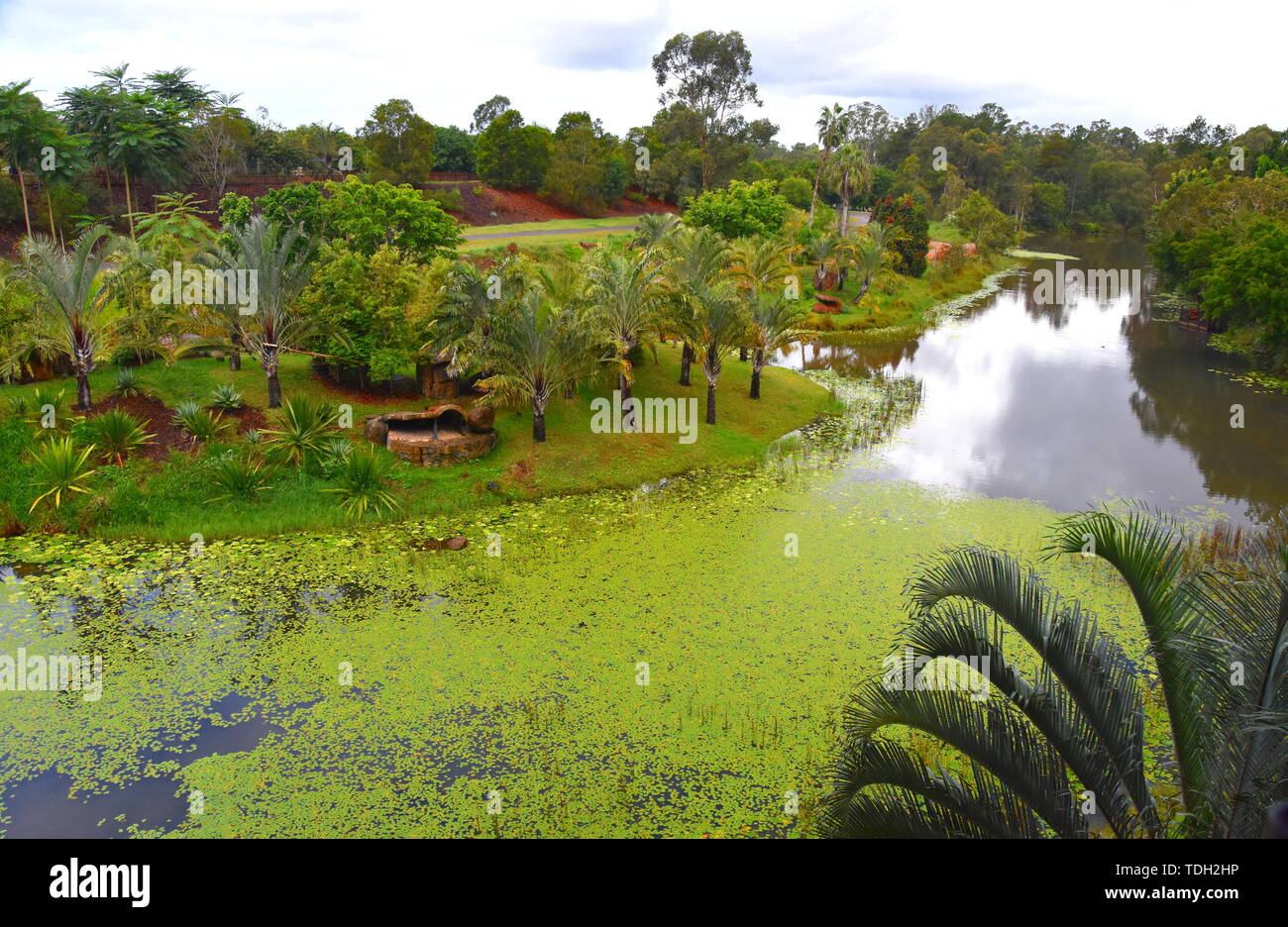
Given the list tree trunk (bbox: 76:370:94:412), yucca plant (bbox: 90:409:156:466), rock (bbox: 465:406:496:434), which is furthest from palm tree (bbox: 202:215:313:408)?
rock (bbox: 465:406:496:434)

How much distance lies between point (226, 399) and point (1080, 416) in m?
23.5

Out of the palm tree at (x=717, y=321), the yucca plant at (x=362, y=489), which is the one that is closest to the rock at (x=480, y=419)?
the yucca plant at (x=362, y=489)

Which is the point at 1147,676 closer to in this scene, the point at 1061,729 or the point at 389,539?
the point at 1061,729

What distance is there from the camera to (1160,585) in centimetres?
634

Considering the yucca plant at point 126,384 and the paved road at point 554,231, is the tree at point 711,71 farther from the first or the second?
the yucca plant at point 126,384

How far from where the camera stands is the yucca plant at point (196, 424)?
1761cm

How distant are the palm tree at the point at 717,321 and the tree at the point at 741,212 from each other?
18.1m

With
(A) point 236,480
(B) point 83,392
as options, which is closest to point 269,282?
(B) point 83,392

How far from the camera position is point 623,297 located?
66.8ft

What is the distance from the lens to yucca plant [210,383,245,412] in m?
18.6

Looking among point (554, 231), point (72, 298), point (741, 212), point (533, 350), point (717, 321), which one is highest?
point (554, 231)

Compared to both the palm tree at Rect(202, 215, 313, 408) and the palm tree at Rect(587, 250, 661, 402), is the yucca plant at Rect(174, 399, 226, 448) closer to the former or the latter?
the palm tree at Rect(202, 215, 313, 408)

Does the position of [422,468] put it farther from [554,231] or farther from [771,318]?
[554,231]
